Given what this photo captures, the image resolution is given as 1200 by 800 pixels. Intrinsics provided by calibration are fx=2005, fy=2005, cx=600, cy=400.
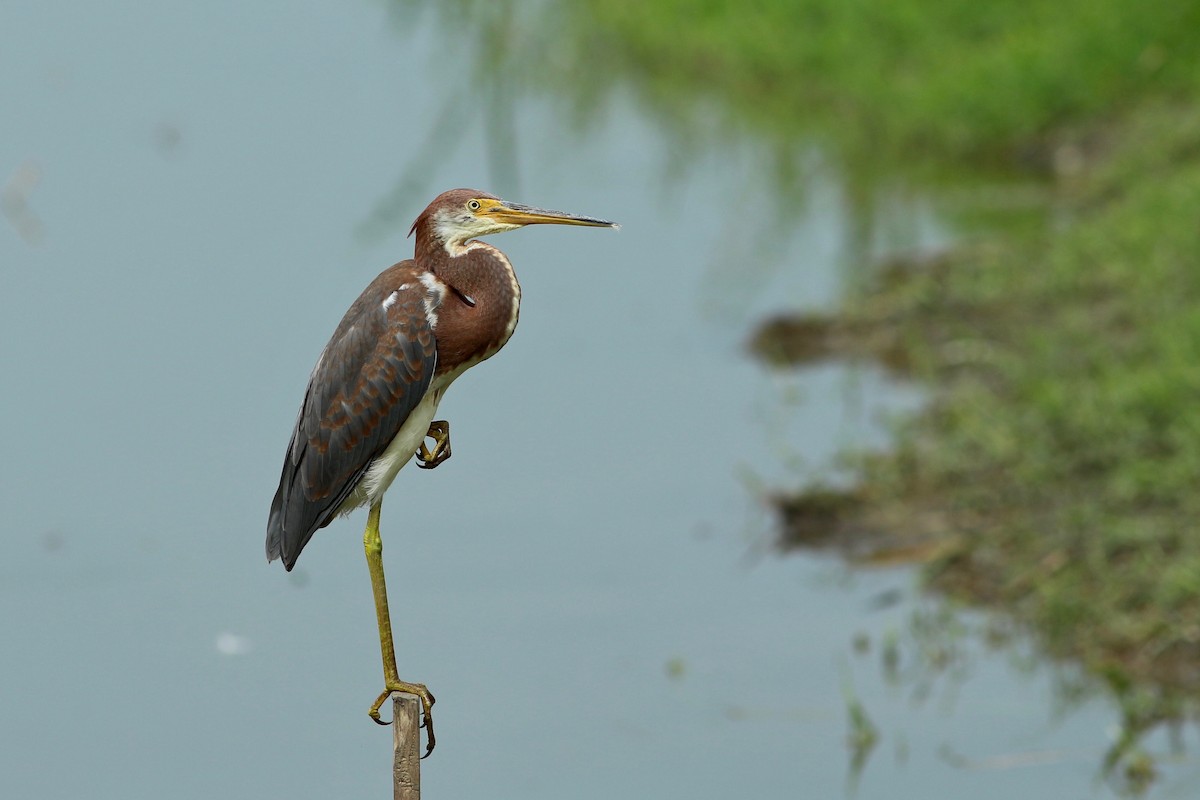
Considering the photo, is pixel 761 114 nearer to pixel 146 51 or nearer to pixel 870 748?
pixel 146 51

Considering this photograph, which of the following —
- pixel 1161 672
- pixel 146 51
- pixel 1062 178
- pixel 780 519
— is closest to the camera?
pixel 1161 672

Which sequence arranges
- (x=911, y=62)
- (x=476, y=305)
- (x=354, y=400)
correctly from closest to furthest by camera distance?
(x=476, y=305)
(x=354, y=400)
(x=911, y=62)

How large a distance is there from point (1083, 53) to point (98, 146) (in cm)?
684

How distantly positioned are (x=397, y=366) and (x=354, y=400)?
145 mm

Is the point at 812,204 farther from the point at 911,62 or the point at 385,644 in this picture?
the point at 385,644

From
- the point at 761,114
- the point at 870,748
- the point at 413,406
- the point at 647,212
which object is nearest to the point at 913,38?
the point at 761,114

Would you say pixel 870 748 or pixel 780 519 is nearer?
pixel 870 748

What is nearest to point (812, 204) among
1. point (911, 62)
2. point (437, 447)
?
point (911, 62)

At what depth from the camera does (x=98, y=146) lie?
13.5 metres

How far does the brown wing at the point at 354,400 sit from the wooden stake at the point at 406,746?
385mm

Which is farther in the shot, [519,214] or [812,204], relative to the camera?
[812,204]

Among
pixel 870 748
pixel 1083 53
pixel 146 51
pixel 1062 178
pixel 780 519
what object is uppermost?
pixel 146 51

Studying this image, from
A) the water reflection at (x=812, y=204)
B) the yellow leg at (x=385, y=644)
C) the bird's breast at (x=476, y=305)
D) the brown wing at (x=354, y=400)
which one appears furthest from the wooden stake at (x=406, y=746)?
the water reflection at (x=812, y=204)

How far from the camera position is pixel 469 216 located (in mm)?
3828
